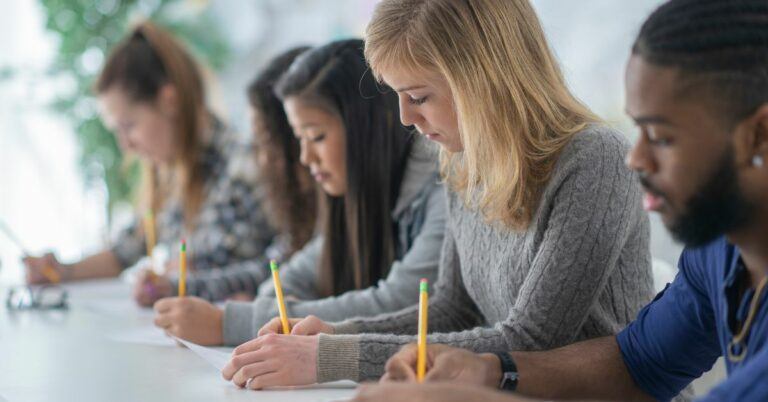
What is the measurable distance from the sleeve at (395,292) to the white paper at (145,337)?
0.17 m

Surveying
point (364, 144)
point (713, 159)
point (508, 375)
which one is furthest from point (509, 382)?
point (364, 144)

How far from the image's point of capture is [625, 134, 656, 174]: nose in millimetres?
953

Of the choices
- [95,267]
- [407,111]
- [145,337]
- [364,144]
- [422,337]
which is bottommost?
[95,267]

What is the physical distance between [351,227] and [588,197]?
689mm

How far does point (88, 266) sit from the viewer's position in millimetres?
2539

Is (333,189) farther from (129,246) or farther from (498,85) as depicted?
(129,246)

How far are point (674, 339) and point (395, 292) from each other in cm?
60

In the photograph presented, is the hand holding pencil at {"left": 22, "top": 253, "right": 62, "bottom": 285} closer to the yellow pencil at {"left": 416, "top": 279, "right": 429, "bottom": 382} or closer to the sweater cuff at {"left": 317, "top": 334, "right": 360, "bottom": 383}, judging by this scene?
the sweater cuff at {"left": 317, "top": 334, "right": 360, "bottom": 383}

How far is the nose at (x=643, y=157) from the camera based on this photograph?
3.13 ft

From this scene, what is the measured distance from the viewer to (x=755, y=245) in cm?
96

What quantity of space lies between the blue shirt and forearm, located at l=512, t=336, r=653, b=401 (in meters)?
0.02

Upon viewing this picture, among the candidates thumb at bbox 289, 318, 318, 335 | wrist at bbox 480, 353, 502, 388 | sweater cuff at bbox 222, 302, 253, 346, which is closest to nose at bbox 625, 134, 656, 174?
wrist at bbox 480, 353, 502, 388

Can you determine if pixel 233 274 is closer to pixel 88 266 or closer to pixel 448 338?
pixel 88 266

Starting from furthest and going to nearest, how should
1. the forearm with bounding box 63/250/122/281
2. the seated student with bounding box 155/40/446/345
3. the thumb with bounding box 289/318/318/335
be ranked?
the forearm with bounding box 63/250/122/281
the seated student with bounding box 155/40/446/345
the thumb with bounding box 289/318/318/335
